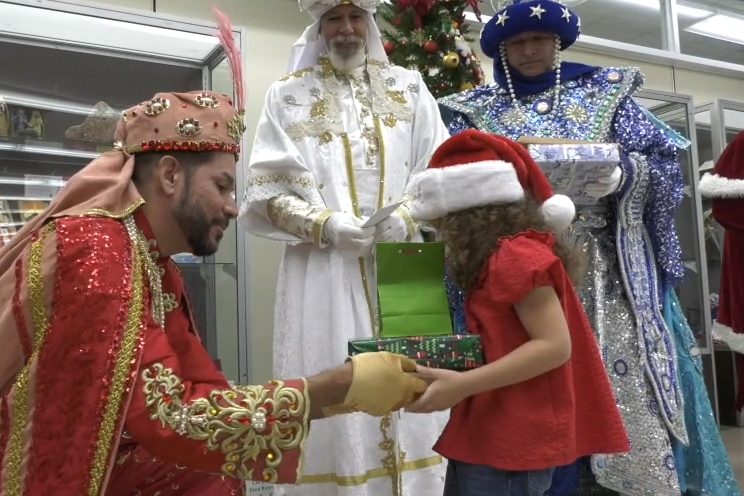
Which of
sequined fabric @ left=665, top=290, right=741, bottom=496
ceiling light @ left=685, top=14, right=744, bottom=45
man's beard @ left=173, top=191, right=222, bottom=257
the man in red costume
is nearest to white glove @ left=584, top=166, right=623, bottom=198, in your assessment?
sequined fabric @ left=665, top=290, right=741, bottom=496

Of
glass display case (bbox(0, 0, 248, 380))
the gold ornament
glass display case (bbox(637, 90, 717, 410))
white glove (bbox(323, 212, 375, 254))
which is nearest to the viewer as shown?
white glove (bbox(323, 212, 375, 254))

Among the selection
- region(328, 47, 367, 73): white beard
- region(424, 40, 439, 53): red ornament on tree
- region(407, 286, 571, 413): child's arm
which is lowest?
region(407, 286, 571, 413): child's arm

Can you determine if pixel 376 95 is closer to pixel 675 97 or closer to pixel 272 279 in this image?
pixel 272 279

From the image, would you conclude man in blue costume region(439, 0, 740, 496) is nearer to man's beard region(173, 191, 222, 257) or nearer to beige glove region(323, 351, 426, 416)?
beige glove region(323, 351, 426, 416)

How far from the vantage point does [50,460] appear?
3.84 ft

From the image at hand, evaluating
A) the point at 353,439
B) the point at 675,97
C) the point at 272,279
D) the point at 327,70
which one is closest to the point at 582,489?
the point at 353,439

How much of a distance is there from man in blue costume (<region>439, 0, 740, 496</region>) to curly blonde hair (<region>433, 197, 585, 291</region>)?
653 millimetres

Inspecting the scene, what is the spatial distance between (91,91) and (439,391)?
2101 mm

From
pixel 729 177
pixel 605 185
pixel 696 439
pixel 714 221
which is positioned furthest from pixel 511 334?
pixel 714 221

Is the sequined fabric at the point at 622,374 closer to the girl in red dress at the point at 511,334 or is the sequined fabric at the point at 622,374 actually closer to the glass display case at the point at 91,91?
the girl in red dress at the point at 511,334

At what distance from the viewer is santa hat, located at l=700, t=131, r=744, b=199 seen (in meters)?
3.67

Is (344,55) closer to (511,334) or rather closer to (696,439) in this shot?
(511,334)

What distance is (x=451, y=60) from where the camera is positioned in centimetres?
347

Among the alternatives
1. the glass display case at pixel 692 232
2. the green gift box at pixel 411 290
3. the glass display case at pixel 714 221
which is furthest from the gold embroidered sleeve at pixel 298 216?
the glass display case at pixel 714 221
